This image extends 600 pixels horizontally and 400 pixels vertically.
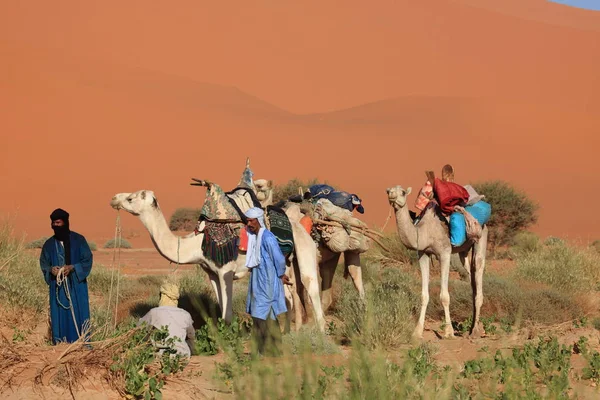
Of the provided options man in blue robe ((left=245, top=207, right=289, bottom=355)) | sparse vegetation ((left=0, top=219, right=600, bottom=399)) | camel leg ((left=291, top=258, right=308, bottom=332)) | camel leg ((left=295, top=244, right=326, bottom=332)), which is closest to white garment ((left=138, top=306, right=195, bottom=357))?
sparse vegetation ((left=0, top=219, right=600, bottom=399))

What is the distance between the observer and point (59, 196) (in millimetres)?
41281

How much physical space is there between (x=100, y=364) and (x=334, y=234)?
4.19m

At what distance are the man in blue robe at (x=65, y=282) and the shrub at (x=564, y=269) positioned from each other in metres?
9.51

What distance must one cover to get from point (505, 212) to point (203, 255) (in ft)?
69.0

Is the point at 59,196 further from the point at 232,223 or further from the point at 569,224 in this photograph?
the point at 232,223

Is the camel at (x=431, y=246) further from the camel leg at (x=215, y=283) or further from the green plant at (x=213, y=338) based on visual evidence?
the green plant at (x=213, y=338)

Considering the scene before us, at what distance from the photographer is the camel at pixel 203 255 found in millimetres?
10602

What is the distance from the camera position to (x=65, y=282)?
31.8ft

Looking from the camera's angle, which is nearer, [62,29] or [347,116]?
[347,116]

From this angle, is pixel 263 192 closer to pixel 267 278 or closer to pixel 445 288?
pixel 445 288

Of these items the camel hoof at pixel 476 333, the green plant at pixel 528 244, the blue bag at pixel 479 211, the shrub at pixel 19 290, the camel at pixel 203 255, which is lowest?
the camel hoof at pixel 476 333

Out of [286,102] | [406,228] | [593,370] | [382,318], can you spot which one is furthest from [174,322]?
[286,102]

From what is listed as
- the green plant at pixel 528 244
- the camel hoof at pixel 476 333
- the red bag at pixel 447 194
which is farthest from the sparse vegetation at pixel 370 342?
the green plant at pixel 528 244

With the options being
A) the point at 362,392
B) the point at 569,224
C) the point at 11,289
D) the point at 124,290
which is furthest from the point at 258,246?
the point at 569,224
